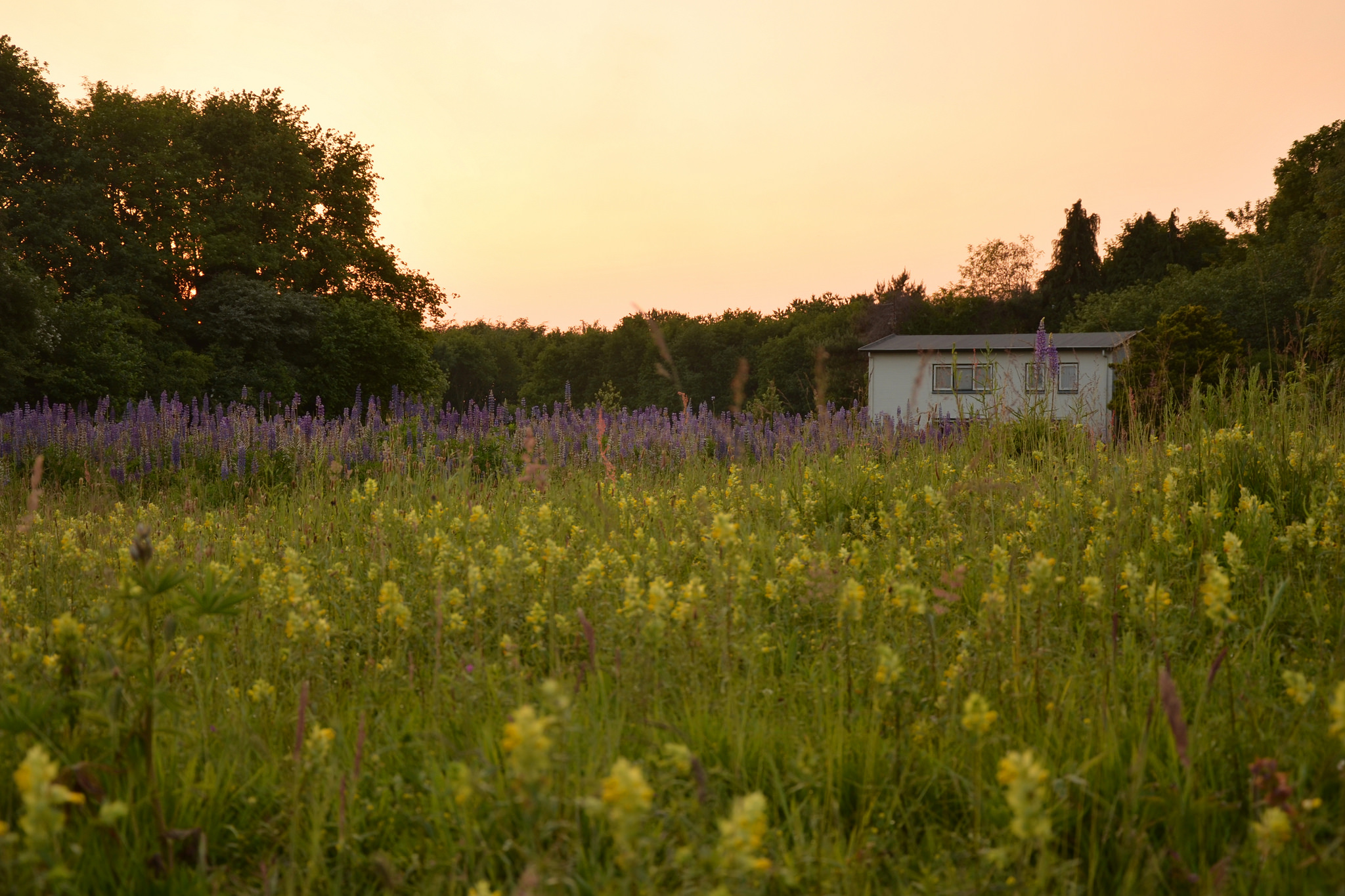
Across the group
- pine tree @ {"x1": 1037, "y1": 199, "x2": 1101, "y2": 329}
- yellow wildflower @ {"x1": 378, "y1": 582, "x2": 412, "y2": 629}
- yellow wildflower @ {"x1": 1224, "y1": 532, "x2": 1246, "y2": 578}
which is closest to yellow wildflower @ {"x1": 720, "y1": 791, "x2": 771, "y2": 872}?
yellow wildflower @ {"x1": 378, "y1": 582, "x2": 412, "y2": 629}

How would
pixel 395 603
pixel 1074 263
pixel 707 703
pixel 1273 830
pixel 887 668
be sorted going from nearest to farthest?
pixel 1273 830 → pixel 887 668 → pixel 707 703 → pixel 395 603 → pixel 1074 263

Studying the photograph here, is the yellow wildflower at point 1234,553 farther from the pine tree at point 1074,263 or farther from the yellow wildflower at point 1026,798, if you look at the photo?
the pine tree at point 1074,263

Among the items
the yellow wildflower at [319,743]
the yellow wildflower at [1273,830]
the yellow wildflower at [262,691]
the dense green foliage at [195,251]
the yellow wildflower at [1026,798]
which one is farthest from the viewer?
the dense green foliage at [195,251]

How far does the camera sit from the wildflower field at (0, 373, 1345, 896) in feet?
5.73

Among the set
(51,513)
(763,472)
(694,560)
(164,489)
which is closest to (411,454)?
(164,489)

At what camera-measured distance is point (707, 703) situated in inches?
94.6

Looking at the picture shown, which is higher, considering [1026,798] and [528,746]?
[528,746]

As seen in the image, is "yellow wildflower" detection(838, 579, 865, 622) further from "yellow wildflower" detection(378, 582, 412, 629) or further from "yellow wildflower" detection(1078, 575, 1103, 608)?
"yellow wildflower" detection(378, 582, 412, 629)

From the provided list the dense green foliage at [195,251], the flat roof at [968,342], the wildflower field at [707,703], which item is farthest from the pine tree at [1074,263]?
the wildflower field at [707,703]

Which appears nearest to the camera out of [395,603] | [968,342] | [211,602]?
[211,602]

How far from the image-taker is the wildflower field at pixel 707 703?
175cm

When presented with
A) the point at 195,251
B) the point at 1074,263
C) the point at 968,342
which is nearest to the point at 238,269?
the point at 195,251

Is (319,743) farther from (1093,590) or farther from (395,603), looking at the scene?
(1093,590)

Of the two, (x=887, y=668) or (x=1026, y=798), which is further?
(x=887, y=668)
